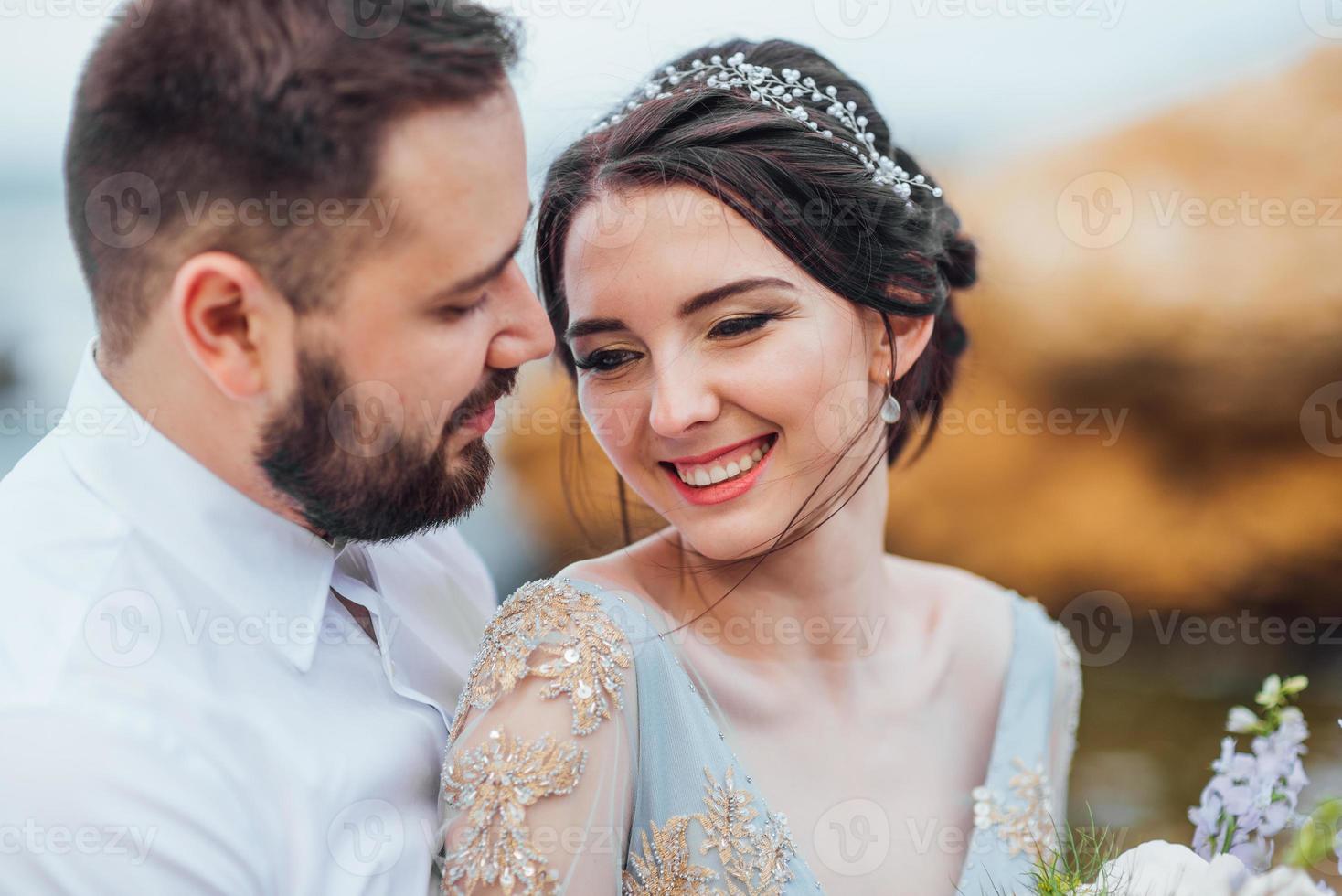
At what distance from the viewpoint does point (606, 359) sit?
197 cm

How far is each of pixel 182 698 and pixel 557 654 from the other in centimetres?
53

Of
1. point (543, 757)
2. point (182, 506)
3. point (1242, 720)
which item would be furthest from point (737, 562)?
point (182, 506)

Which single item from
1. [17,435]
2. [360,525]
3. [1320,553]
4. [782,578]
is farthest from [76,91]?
[1320,553]

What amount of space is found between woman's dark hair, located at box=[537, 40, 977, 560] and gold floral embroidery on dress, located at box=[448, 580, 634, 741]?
574mm

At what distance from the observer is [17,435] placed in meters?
4.58

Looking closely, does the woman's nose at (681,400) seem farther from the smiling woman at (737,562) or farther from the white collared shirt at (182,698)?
the white collared shirt at (182,698)

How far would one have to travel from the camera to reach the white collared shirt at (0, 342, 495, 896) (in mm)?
1422

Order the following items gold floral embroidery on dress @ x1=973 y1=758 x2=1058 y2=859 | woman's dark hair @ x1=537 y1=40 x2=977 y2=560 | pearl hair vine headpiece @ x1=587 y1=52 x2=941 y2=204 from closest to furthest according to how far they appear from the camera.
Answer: woman's dark hair @ x1=537 y1=40 x2=977 y2=560 → pearl hair vine headpiece @ x1=587 y1=52 x2=941 y2=204 → gold floral embroidery on dress @ x1=973 y1=758 x2=1058 y2=859

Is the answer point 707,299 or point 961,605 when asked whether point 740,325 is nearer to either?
point 707,299

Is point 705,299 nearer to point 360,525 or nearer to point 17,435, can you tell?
point 360,525

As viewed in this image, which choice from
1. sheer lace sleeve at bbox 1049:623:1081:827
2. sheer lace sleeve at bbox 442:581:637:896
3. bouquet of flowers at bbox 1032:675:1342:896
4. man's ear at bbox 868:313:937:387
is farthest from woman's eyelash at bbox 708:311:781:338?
sheer lace sleeve at bbox 1049:623:1081:827

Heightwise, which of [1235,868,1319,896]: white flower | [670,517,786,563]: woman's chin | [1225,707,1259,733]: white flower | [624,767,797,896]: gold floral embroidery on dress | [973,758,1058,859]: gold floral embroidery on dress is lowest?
[973,758,1058,859]: gold floral embroidery on dress

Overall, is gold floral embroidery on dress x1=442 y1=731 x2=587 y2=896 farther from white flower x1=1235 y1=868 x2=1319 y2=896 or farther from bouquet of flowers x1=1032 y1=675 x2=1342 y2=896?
white flower x1=1235 y1=868 x2=1319 y2=896

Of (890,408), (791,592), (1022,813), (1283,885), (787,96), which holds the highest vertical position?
(787,96)
